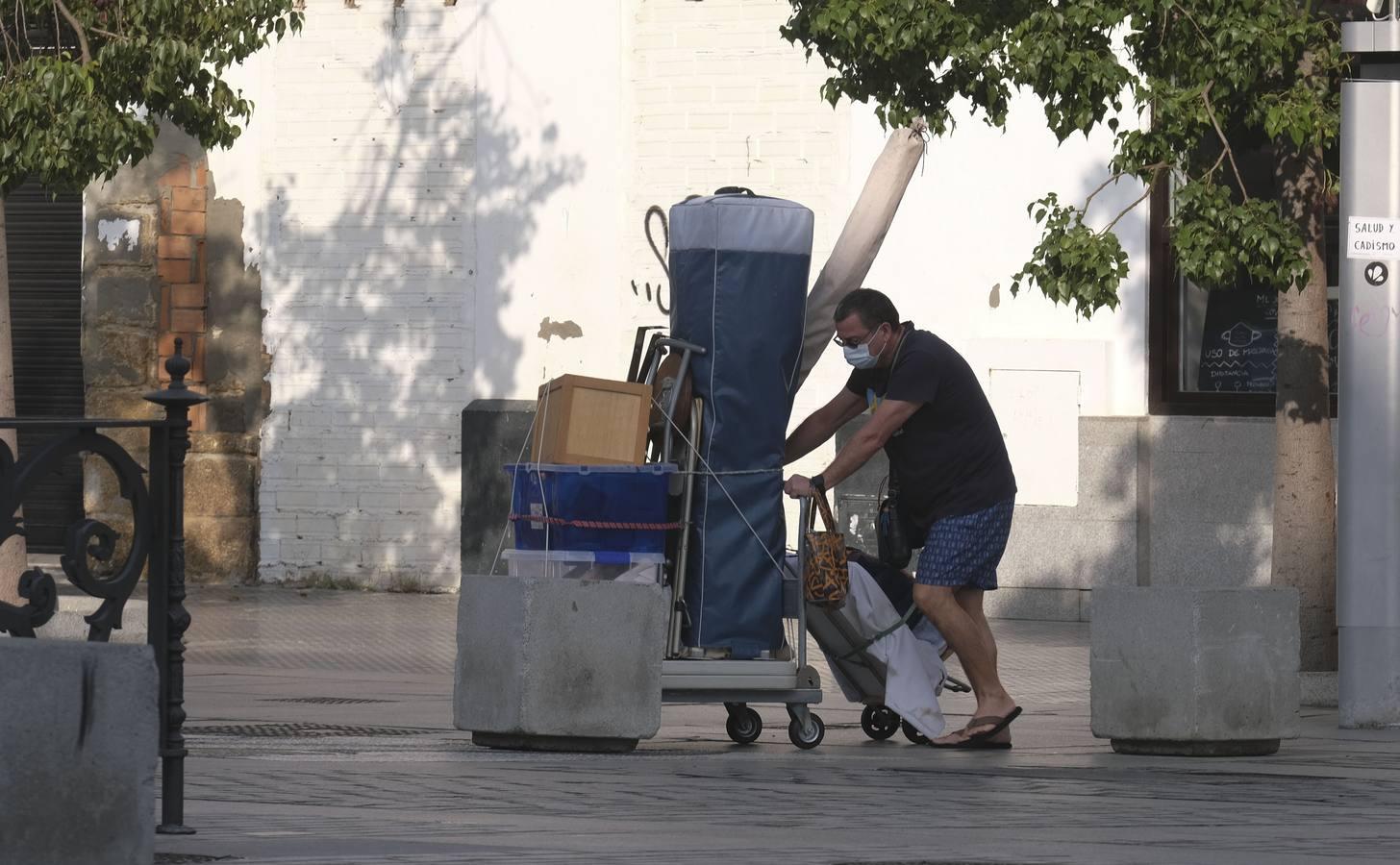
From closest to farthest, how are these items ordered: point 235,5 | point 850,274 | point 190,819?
point 190,819 < point 850,274 < point 235,5

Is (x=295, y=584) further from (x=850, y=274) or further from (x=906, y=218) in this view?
(x=850, y=274)

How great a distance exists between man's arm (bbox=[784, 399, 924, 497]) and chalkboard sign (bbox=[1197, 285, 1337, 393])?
7.62m

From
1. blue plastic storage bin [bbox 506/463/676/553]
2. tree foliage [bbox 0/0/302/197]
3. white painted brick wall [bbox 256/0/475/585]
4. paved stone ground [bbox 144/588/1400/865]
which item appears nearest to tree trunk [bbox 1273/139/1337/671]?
paved stone ground [bbox 144/588/1400/865]

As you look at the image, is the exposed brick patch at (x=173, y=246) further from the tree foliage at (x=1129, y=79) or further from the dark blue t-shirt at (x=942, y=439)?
the dark blue t-shirt at (x=942, y=439)

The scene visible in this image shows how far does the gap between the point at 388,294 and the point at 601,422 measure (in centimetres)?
990

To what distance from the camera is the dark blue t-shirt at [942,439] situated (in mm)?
9281

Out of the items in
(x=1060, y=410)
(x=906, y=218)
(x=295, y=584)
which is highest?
(x=906, y=218)

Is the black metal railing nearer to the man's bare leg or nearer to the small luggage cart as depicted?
the small luggage cart

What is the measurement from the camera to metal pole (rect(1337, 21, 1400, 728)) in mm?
10195

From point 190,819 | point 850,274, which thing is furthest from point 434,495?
point 190,819

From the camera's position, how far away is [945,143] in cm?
1680

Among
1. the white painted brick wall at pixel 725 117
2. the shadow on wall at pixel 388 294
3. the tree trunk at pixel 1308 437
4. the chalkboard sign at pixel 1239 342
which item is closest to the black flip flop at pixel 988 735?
the tree trunk at pixel 1308 437

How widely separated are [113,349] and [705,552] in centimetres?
1039

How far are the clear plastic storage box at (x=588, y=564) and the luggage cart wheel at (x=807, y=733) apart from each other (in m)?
0.74
